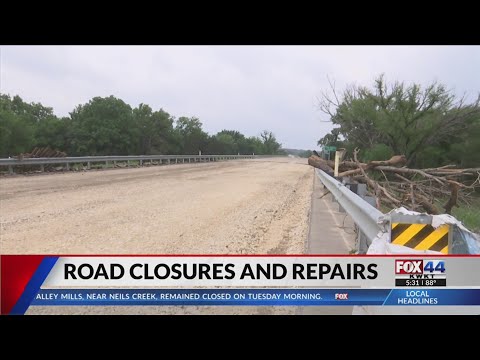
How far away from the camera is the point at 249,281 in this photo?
2.61m

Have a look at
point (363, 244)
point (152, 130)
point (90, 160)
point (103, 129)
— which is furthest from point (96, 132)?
point (363, 244)

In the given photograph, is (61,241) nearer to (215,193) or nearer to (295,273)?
(295,273)

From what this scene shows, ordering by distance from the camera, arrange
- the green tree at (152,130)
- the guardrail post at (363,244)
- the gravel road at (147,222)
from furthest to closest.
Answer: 1. the green tree at (152,130)
2. the gravel road at (147,222)
3. the guardrail post at (363,244)

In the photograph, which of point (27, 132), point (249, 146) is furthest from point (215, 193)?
point (249, 146)

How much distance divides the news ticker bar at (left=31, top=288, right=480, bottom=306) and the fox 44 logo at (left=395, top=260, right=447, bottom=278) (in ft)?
0.39

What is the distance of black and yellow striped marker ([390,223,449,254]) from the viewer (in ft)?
8.09

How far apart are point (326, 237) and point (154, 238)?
268 centimetres

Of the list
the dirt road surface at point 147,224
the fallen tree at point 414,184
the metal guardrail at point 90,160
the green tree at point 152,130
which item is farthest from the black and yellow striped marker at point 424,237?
the green tree at point 152,130

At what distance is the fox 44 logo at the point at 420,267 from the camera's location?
2.44 meters

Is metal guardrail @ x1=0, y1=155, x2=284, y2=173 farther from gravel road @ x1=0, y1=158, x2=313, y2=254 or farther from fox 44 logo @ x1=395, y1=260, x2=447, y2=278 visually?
fox 44 logo @ x1=395, y1=260, x2=447, y2=278

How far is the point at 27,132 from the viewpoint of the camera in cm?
2505

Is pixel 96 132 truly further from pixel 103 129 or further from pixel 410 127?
pixel 410 127

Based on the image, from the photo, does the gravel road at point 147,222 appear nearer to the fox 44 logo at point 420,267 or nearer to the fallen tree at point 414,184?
the fallen tree at point 414,184

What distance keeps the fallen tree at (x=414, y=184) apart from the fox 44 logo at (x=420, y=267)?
5.11m
